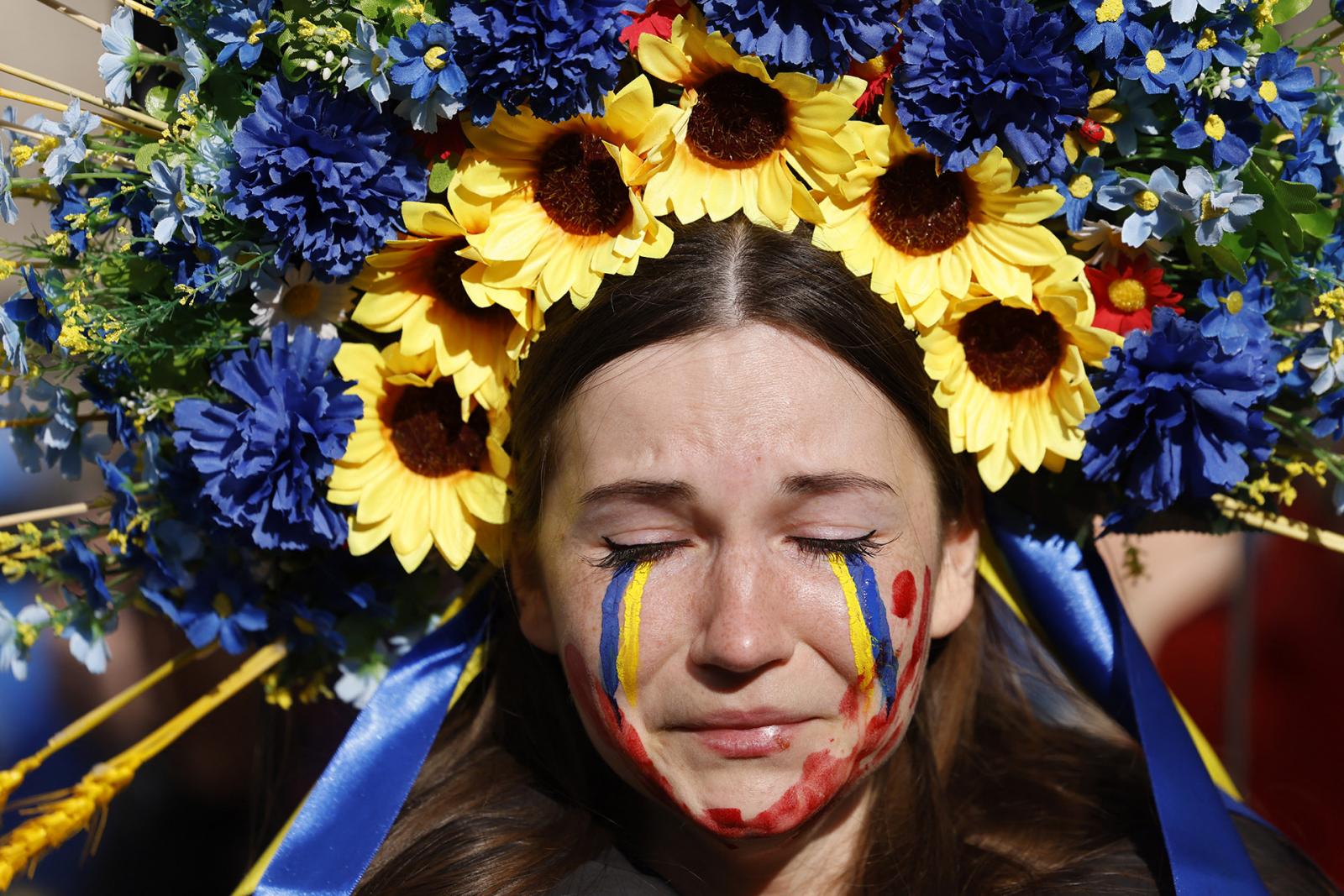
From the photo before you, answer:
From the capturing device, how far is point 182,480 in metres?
1.89

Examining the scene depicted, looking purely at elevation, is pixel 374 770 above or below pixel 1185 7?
below

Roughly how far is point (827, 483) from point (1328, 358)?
2.56 ft

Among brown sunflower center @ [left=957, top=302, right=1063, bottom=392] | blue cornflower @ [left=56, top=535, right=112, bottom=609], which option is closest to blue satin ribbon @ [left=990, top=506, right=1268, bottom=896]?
brown sunflower center @ [left=957, top=302, right=1063, bottom=392]

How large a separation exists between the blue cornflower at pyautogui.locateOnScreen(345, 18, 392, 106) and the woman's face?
472 millimetres

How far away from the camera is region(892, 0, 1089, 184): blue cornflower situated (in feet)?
5.11

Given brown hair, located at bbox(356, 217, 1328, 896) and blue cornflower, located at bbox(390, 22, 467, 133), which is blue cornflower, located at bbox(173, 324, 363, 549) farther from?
blue cornflower, located at bbox(390, 22, 467, 133)

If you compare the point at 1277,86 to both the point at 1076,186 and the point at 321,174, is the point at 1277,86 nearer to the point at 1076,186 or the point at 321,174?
the point at 1076,186

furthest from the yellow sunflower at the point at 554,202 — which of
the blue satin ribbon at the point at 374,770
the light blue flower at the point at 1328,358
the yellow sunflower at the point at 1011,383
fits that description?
the light blue flower at the point at 1328,358

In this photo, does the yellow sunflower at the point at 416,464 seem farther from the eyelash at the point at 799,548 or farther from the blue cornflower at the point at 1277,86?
the blue cornflower at the point at 1277,86

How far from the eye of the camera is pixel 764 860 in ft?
6.04

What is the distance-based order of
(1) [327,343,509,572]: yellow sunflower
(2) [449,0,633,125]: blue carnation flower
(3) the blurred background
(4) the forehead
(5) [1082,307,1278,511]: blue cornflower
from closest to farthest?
(2) [449,0,633,125]: blue carnation flower
(4) the forehead
(5) [1082,307,1278,511]: blue cornflower
(1) [327,343,509,572]: yellow sunflower
(3) the blurred background

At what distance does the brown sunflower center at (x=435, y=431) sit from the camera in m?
1.88

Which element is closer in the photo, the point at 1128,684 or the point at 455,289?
the point at 455,289

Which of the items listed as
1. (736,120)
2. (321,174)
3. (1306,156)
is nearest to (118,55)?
(321,174)
